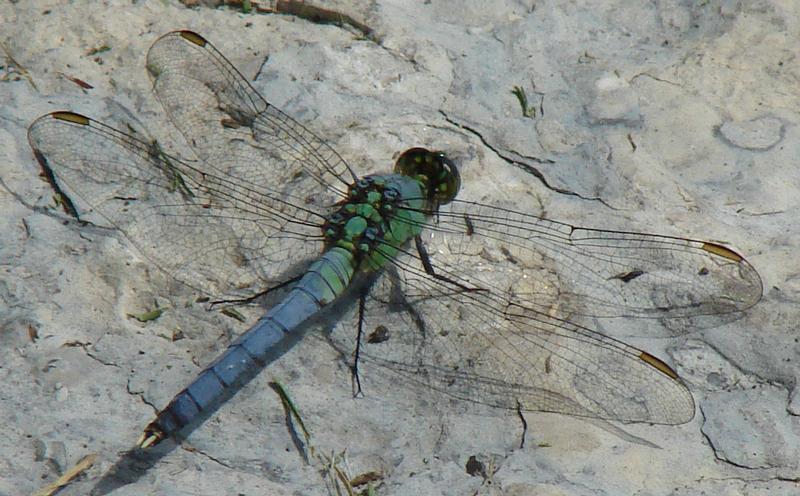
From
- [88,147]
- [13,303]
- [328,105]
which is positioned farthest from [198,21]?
[13,303]

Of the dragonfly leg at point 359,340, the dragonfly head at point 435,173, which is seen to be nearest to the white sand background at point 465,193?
the dragonfly leg at point 359,340

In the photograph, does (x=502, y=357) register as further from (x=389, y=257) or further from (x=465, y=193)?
(x=465, y=193)

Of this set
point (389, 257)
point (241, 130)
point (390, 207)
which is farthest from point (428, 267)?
point (241, 130)

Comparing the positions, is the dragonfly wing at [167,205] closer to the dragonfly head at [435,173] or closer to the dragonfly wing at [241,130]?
the dragonfly wing at [241,130]

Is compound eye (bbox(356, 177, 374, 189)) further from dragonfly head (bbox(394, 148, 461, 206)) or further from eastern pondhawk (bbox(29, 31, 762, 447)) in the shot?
dragonfly head (bbox(394, 148, 461, 206))

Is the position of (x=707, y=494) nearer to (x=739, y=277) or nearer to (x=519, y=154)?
(x=739, y=277)

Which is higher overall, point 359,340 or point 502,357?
point 502,357
